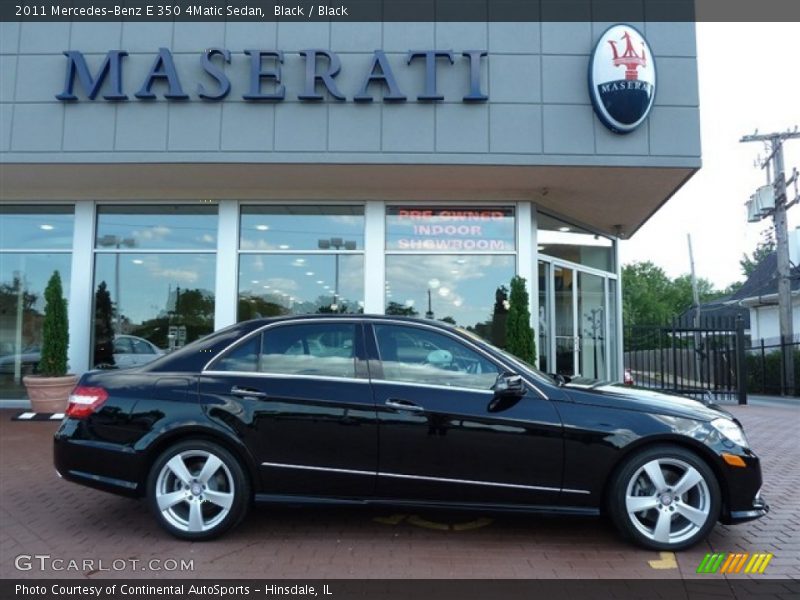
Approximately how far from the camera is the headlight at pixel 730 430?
4.10m

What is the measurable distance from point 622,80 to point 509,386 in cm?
646

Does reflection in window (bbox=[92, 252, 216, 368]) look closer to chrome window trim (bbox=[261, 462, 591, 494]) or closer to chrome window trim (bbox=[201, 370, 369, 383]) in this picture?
chrome window trim (bbox=[201, 370, 369, 383])

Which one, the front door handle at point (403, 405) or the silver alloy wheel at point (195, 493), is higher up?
the front door handle at point (403, 405)

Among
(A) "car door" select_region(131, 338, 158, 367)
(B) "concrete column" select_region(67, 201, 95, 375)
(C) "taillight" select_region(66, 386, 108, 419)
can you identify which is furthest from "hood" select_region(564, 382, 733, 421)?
(B) "concrete column" select_region(67, 201, 95, 375)

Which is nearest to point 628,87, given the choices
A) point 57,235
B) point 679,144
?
point 679,144

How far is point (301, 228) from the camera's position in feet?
34.8

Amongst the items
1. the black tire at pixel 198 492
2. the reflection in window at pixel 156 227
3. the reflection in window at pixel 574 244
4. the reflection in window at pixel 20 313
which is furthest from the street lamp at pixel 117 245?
the reflection in window at pixel 574 244

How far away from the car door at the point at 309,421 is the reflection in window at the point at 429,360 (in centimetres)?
Answer: 22

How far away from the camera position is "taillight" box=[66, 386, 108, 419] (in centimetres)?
440

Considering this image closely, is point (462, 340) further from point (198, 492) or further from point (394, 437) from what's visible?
point (198, 492)

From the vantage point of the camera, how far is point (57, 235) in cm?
1098

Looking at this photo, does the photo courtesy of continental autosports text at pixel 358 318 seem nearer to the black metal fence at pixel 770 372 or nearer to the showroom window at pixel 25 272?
the showroom window at pixel 25 272

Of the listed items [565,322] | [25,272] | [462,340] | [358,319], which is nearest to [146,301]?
[25,272]

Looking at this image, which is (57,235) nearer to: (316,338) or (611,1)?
(316,338)
